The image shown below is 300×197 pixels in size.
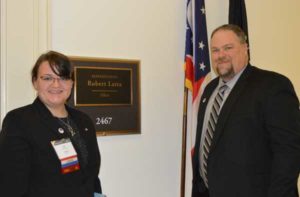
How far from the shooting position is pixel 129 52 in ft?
8.56

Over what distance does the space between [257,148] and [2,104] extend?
1440mm

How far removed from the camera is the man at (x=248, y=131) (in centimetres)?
180

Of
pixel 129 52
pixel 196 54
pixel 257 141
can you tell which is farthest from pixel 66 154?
pixel 196 54

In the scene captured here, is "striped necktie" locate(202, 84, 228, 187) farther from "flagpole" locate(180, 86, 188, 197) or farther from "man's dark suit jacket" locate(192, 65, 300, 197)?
"flagpole" locate(180, 86, 188, 197)

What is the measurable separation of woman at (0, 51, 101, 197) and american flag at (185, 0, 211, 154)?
950 millimetres

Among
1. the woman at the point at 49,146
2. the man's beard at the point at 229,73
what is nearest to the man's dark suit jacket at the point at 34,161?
the woman at the point at 49,146

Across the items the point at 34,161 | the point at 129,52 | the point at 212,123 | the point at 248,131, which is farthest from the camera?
the point at 129,52

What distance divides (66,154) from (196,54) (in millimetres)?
1304

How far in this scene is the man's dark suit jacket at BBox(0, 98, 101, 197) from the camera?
1.56m

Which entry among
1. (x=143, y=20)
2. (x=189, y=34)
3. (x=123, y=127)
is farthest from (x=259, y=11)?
(x=123, y=127)

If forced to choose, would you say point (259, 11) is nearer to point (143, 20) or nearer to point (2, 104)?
point (143, 20)

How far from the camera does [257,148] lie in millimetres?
1884

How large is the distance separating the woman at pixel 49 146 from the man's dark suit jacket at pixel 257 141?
65 cm

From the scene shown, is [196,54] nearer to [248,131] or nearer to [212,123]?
[212,123]
